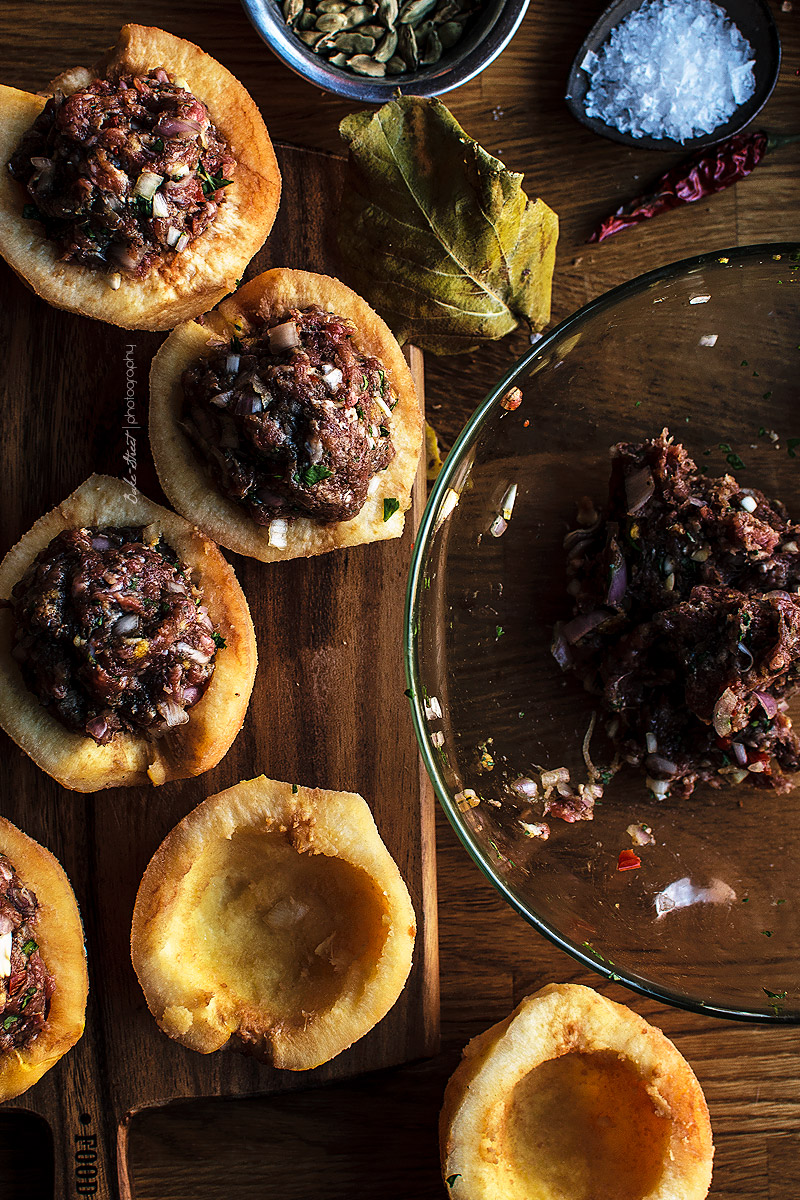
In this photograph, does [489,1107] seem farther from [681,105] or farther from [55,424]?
[681,105]

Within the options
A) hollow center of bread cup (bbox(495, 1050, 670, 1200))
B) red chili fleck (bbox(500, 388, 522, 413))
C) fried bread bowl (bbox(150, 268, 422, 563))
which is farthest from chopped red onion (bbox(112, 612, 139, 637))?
hollow center of bread cup (bbox(495, 1050, 670, 1200))

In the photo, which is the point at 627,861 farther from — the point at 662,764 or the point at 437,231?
the point at 437,231

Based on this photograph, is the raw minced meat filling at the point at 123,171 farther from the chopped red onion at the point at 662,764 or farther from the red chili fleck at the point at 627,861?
the red chili fleck at the point at 627,861

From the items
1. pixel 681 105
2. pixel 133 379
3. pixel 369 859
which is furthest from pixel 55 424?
pixel 681 105

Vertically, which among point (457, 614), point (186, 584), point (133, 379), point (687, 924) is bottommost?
point (687, 924)

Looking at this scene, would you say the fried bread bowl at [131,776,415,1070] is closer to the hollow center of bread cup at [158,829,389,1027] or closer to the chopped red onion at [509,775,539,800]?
the hollow center of bread cup at [158,829,389,1027]

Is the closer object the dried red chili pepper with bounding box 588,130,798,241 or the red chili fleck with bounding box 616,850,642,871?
the red chili fleck with bounding box 616,850,642,871
